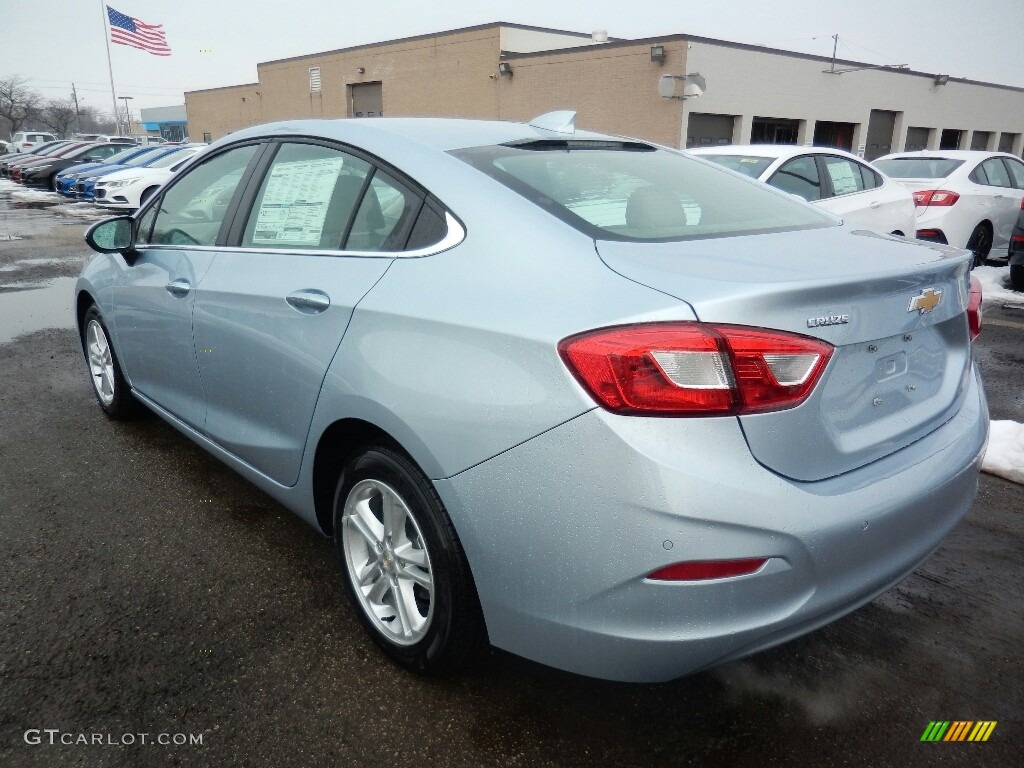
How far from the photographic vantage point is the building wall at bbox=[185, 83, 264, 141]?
1704 inches

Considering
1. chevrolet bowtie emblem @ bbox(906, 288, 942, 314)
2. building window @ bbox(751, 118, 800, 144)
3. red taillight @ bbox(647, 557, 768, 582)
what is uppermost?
building window @ bbox(751, 118, 800, 144)

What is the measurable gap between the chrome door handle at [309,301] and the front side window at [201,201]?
0.86m

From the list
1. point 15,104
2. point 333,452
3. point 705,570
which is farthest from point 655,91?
point 15,104

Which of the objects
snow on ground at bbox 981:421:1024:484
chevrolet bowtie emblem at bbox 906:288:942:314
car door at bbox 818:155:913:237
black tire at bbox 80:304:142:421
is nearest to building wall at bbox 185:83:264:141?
car door at bbox 818:155:913:237

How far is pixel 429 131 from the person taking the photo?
255 centimetres

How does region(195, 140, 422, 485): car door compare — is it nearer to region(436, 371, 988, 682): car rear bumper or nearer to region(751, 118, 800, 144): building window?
region(436, 371, 988, 682): car rear bumper

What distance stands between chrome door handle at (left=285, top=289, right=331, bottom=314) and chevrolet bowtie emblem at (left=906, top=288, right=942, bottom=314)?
1565 millimetres

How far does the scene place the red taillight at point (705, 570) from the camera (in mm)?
1612

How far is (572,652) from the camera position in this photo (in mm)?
1787

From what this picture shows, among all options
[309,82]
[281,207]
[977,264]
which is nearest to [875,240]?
[281,207]

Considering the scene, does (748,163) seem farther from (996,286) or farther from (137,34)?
(137,34)

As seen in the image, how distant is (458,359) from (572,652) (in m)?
0.73

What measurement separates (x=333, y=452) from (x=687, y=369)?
4.07 ft

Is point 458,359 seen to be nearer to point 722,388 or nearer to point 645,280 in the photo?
point 645,280
